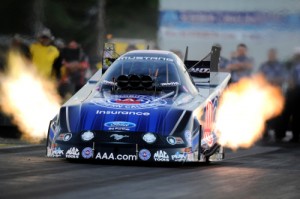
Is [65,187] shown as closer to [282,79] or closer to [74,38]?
[282,79]

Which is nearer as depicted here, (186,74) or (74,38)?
(186,74)

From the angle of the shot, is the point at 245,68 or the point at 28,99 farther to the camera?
the point at 245,68

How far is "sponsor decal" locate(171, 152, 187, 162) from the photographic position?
1400cm

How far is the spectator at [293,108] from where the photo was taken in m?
23.2

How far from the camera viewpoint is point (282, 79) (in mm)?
23281

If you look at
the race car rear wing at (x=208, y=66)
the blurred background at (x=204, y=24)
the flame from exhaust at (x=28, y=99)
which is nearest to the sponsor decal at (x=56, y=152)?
the race car rear wing at (x=208, y=66)

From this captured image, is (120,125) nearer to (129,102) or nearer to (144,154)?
(144,154)

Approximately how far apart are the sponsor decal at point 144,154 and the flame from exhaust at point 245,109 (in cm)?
228

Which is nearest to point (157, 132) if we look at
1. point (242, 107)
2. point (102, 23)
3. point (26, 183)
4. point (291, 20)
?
point (26, 183)

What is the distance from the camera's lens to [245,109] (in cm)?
1894

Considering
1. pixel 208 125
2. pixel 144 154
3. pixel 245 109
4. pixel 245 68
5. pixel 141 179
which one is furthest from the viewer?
pixel 245 68

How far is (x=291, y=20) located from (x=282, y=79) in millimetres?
2063

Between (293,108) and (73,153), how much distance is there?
35.1 feet

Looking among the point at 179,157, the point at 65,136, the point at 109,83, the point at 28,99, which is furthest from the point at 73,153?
the point at 28,99
